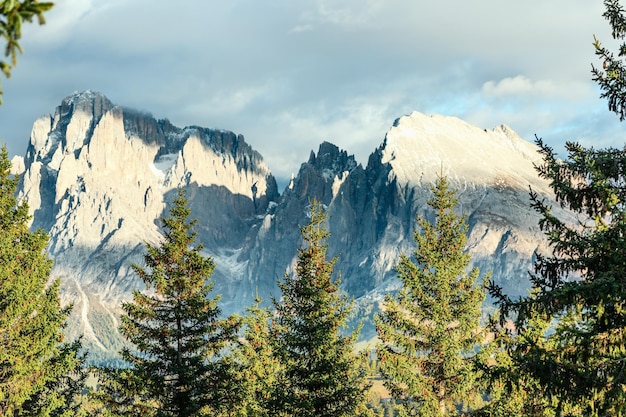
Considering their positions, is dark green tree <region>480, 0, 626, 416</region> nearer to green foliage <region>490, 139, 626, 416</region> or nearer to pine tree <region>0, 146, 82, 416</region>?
green foliage <region>490, 139, 626, 416</region>

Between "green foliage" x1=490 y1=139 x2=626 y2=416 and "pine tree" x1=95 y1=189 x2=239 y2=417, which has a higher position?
"pine tree" x1=95 y1=189 x2=239 y2=417

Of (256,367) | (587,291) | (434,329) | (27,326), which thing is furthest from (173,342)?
(587,291)

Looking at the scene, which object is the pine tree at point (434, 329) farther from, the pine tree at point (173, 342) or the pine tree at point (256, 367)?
the pine tree at point (173, 342)

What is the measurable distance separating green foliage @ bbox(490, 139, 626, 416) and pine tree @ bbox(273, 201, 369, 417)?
10.7m

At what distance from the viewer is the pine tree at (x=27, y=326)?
19156 mm

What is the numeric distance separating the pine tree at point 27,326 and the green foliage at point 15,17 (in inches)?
676

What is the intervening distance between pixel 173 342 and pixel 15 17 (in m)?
19.6

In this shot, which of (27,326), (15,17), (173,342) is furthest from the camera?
(173,342)

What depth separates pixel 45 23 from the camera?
4.07m

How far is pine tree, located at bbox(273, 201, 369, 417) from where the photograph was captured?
21.5 m

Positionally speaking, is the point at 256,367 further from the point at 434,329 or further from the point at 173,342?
the point at 434,329

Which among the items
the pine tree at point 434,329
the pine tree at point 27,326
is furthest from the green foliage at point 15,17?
the pine tree at point 434,329

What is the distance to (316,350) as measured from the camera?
22000mm

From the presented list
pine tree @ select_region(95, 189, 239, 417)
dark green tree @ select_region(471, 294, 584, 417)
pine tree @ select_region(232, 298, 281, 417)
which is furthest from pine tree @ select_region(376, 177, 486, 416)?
pine tree @ select_region(95, 189, 239, 417)
